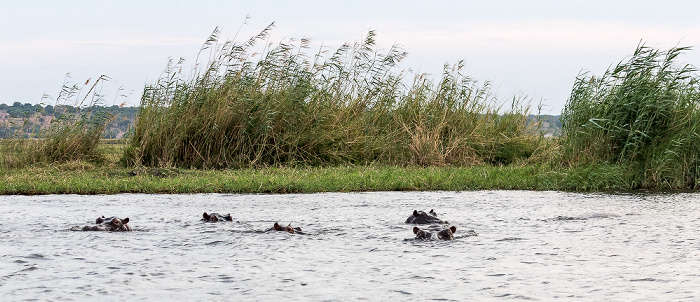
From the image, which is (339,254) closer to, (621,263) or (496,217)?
(621,263)

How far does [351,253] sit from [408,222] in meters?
1.42

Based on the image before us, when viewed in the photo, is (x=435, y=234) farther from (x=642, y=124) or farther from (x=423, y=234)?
(x=642, y=124)

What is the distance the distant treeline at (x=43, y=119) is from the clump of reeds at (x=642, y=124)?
23.3 feet

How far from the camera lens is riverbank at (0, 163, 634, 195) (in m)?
9.86

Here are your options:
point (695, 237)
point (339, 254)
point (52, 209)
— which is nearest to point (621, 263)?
point (695, 237)

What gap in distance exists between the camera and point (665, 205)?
8.36m

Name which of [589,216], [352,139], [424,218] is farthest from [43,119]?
[589,216]

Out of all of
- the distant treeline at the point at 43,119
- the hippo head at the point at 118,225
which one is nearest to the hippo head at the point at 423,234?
the hippo head at the point at 118,225

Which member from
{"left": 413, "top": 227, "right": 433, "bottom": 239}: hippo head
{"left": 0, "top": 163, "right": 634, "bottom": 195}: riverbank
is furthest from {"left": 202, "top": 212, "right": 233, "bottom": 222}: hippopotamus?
{"left": 0, "top": 163, "right": 634, "bottom": 195}: riverbank

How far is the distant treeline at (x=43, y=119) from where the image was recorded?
516 inches

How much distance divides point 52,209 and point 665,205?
20.9ft

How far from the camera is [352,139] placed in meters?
13.4

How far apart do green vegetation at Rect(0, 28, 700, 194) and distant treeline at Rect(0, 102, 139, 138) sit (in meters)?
0.06

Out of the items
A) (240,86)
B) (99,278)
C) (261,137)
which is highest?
(240,86)
